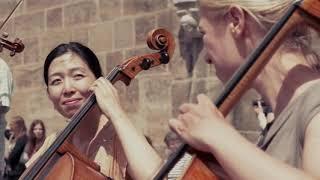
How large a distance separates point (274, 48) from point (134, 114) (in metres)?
5.34

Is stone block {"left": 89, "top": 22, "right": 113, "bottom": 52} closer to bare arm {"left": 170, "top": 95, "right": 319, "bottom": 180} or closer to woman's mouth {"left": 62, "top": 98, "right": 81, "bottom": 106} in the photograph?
woman's mouth {"left": 62, "top": 98, "right": 81, "bottom": 106}

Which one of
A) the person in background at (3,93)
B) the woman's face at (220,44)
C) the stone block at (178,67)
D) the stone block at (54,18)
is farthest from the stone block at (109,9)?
the woman's face at (220,44)

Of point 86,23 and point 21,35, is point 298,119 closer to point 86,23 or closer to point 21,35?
point 86,23

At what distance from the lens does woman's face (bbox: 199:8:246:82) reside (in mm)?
1548

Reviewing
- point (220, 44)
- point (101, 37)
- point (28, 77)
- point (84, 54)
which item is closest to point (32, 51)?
point (28, 77)

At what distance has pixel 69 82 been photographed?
2.53 m

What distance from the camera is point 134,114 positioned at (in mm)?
6758

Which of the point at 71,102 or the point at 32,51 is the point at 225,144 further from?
the point at 32,51

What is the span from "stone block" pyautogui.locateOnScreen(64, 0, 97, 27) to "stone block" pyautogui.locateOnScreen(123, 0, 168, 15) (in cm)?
42

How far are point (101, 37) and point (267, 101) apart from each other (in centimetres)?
574

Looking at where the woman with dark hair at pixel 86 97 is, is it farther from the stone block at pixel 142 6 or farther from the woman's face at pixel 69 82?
the stone block at pixel 142 6

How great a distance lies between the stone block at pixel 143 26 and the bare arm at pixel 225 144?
5266 mm

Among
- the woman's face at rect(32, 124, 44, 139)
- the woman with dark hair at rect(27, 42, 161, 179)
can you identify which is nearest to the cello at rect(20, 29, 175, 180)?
the woman with dark hair at rect(27, 42, 161, 179)

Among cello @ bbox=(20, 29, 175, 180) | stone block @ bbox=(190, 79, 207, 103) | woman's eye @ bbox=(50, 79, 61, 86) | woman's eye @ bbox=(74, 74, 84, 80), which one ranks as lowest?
stone block @ bbox=(190, 79, 207, 103)
